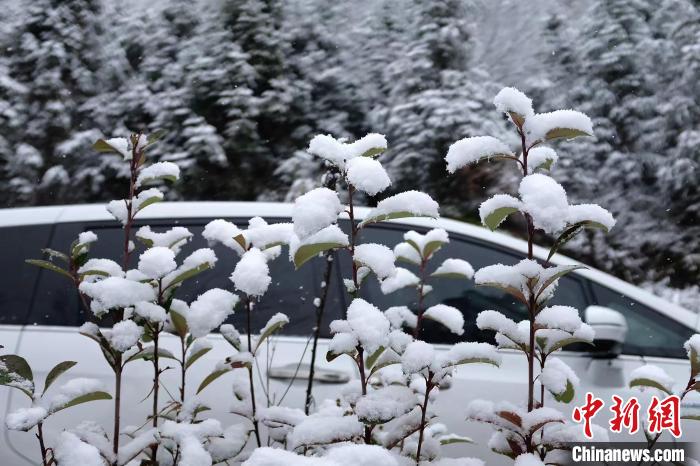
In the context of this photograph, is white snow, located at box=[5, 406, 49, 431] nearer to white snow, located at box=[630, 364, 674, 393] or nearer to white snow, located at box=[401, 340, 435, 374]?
white snow, located at box=[401, 340, 435, 374]

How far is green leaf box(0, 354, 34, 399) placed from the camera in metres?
0.98

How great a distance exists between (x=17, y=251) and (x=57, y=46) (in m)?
5.94

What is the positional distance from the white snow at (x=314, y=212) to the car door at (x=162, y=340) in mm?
1190

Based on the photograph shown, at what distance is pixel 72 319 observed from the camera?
2268 millimetres

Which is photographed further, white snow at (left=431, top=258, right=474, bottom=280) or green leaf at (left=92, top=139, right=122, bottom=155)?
white snow at (left=431, top=258, right=474, bottom=280)

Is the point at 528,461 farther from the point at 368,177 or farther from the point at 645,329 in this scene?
the point at 645,329

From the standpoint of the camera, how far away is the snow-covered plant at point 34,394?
3.14 ft

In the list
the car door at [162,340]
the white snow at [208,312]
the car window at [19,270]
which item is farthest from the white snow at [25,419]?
the car window at [19,270]

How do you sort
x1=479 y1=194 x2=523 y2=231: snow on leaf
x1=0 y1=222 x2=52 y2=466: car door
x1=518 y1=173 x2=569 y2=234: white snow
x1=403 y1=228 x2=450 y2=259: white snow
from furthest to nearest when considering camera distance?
x1=0 y1=222 x2=52 y2=466: car door
x1=403 y1=228 x2=450 y2=259: white snow
x1=479 y1=194 x2=523 y2=231: snow on leaf
x1=518 y1=173 x2=569 y2=234: white snow

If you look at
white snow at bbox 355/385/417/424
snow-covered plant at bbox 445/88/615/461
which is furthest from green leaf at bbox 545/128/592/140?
white snow at bbox 355/385/417/424

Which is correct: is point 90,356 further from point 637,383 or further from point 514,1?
point 514,1

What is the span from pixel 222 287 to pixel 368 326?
4.91 ft

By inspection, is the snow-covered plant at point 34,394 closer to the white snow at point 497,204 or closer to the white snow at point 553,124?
the white snow at point 497,204

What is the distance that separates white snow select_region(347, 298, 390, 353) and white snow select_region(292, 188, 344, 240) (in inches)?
5.3
